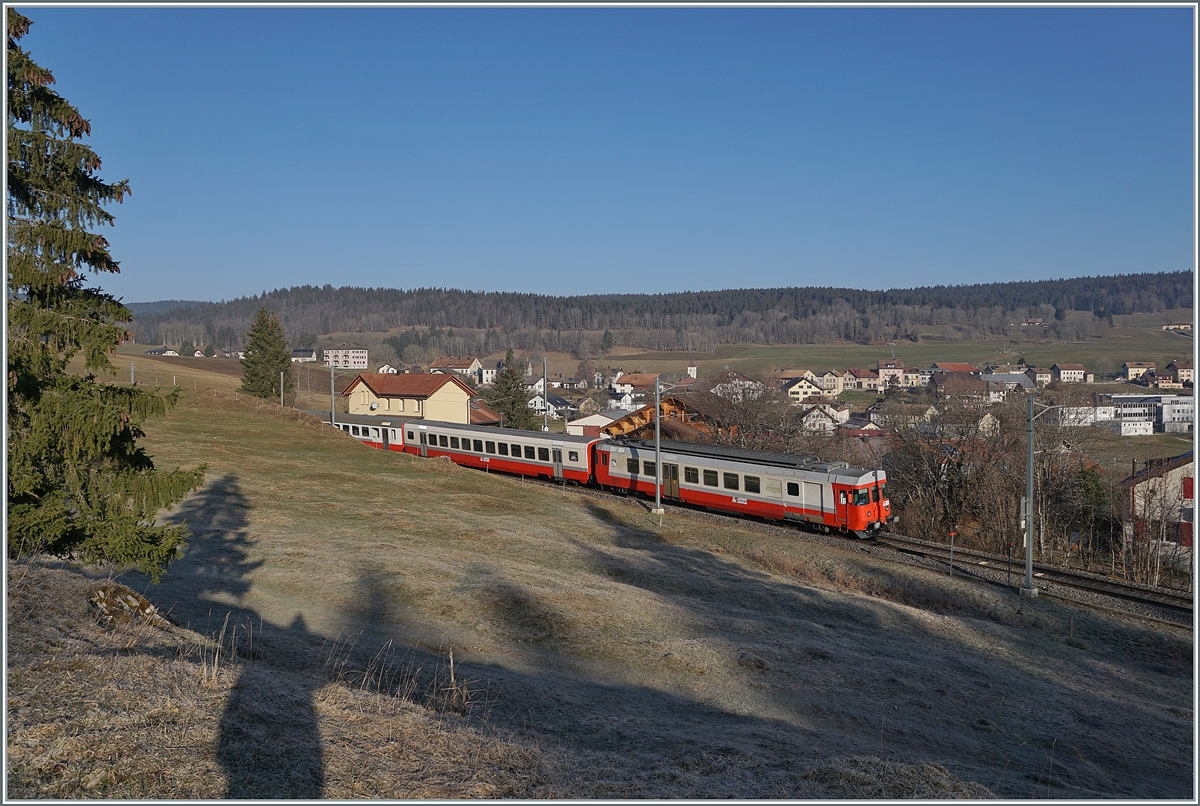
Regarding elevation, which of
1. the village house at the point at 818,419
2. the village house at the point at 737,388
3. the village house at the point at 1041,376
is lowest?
the village house at the point at 818,419

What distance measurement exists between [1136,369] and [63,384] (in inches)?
5223

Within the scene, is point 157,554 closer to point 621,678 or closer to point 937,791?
point 621,678

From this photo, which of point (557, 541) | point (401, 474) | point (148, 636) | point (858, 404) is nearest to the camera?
point (148, 636)

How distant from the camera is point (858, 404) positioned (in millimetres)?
116938

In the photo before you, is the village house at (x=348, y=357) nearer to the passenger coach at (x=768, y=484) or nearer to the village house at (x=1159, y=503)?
the passenger coach at (x=768, y=484)

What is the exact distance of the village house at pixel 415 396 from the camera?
71625 millimetres

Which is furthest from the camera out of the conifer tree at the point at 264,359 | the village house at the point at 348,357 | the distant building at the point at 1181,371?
the village house at the point at 348,357

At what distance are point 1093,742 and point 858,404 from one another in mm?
109246

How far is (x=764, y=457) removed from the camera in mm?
29344

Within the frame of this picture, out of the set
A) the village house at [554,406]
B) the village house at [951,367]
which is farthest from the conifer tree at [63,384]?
the village house at [951,367]

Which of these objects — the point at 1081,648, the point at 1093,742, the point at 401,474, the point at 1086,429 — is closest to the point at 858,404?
the point at 1086,429

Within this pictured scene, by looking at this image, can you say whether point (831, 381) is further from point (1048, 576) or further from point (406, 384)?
point (1048, 576)

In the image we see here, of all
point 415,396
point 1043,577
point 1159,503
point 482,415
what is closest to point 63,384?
point 1043,577

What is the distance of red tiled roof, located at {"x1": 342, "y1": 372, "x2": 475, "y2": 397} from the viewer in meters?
72.0
